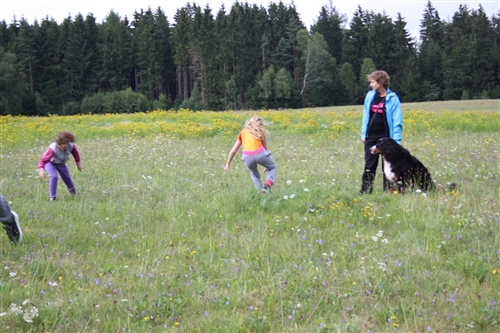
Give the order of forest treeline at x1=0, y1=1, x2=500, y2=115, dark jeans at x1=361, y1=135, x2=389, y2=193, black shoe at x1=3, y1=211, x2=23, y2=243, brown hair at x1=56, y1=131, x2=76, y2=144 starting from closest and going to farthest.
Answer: black shoe at x1=3, y1=211, x2=23, y2=243 → dark jeans at x1=361, y1=135, x2=389, y2=193 → brown hair at x1=56, y1=131, x2=76, y2=144 → forest treeline at x1=0, y1=1, x2=500, y2=115

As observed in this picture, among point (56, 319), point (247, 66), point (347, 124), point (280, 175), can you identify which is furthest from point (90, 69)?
point (56, 319)

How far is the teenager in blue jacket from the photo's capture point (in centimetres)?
700

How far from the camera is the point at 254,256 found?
4629mm

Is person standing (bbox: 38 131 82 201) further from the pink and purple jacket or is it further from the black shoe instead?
the black shoe

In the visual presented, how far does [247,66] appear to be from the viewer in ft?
222

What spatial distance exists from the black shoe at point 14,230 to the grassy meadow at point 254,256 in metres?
0.12

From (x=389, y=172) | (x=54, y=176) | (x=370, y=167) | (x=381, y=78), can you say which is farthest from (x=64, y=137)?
(x=389, y=172)

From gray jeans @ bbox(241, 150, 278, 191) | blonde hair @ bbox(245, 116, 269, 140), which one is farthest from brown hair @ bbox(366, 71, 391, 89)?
gray jeans @ bbox(241, 150, 278, 191)

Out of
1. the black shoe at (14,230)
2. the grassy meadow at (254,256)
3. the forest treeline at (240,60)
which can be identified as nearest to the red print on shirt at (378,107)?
the grassy meadow at (254,256)

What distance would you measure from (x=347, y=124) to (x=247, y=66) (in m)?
50.4

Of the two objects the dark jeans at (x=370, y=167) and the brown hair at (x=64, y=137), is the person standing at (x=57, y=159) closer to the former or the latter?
the brown hair at (x=64, y=137)

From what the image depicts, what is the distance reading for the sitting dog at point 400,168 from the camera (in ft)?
22.8

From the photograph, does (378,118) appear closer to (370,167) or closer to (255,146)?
(370,167)

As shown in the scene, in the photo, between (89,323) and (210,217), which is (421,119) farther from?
(89,323)
